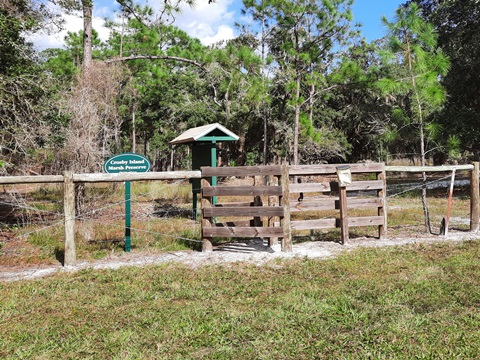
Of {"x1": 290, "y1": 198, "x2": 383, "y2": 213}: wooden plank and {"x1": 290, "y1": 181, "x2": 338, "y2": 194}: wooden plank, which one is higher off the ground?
{"x1": 290, "y1": 181, "x2": 338, "y2": 194}: wooden plank

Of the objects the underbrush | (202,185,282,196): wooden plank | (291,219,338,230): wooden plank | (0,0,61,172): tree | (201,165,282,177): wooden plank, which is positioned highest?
(0,0,61,172): tree

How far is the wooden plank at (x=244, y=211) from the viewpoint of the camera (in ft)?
22.6

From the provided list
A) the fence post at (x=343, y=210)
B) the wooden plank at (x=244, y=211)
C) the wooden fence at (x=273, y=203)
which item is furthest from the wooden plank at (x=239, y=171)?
the fence post at (x=343, y=210)

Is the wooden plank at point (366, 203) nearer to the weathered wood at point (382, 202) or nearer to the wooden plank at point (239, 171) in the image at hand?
the weathered wood at point (382, 202)

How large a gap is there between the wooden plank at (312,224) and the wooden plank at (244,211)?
45 cm

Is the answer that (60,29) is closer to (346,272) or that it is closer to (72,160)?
(72,160)

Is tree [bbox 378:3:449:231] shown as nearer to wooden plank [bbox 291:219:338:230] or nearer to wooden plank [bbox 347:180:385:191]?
wooden plank [bbox 347:180:385:191]

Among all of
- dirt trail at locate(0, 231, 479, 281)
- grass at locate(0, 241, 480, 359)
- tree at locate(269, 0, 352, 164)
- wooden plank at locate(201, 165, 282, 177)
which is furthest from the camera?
tree at locate(269, 0, 352, 164)

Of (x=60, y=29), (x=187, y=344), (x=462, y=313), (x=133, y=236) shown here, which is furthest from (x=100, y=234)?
(x=462, y=313)

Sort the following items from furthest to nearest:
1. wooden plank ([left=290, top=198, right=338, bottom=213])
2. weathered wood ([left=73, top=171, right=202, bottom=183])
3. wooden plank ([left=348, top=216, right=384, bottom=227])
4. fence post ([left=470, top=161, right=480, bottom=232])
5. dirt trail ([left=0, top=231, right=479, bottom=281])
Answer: fence post ([left=470, top=161, right=480, bottom=232])
wooden plank ([left=348, top=216, right=384, bottom=227])
wooden plank ([left=290, top=198, right=338, bottom=213])
weathered wood ([left=73, top=171, right=202, bottom=183])
dirt trail ([left=0, top=231, right=479, bottom=281])

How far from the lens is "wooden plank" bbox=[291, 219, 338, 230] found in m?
7.23

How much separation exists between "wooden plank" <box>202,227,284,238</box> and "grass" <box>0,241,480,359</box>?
0.83 meters

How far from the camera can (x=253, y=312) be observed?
14.0ft

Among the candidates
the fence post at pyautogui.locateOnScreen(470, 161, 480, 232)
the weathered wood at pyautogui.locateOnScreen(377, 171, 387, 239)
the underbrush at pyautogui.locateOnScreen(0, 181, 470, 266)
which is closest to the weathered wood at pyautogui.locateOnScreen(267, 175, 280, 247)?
the underbrush at pyautogui.locateOnScreen(0, 181, 470, 266)
